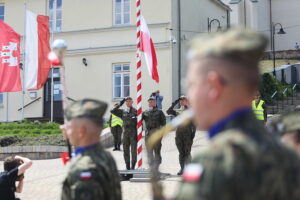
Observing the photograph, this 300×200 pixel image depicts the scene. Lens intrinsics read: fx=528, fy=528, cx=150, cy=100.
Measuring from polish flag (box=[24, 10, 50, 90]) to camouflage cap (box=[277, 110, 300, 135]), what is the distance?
19.4 meters

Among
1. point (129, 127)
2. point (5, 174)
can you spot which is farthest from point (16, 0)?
point (5, 174)

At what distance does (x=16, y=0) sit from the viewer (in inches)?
1149

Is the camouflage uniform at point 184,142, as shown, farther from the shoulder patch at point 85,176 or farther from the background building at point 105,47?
the background building at point 105,47

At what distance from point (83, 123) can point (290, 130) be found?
147cm

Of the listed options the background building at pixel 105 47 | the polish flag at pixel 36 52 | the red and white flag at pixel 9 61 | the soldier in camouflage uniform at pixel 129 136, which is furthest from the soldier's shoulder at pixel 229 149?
the background building at pixel 105 47

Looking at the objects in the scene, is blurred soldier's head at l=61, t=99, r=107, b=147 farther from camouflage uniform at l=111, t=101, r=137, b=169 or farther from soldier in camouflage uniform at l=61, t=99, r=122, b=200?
camouflage uniform at l=111, t=101, r=137, b=169

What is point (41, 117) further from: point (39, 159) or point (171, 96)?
point (39, 159)

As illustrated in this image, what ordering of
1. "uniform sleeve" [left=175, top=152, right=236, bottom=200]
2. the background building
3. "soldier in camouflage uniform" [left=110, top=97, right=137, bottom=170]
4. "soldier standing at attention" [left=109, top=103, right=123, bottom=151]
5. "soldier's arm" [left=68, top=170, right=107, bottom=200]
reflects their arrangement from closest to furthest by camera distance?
1. "uniform sleeve" [left=175, top=152, right=236, bottom=200]
2. "soldier's arm" [left=68, top=170, right=107, bottom=200]
3. "soldier in camouflage uniform" [left=110, top=97, right=137, bottom=170]
4. "soldier standing at attention" [left=109, top=103, right=123, bottom=151]
5. the background building

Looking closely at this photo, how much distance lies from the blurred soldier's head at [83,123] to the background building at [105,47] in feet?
71.7

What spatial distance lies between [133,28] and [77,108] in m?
23.3

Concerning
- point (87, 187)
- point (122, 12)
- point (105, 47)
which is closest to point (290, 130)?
point (87, 187)

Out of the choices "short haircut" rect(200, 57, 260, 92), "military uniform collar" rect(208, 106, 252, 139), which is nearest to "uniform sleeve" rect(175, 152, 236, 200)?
"military uniform collar" rect(208, 106, 252, 139)

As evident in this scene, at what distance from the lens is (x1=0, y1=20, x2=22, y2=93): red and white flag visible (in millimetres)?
22406

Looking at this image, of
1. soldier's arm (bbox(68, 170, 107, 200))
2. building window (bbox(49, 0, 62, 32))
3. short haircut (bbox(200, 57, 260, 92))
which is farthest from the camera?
building window (bbox(49, 0, 62, 32))
